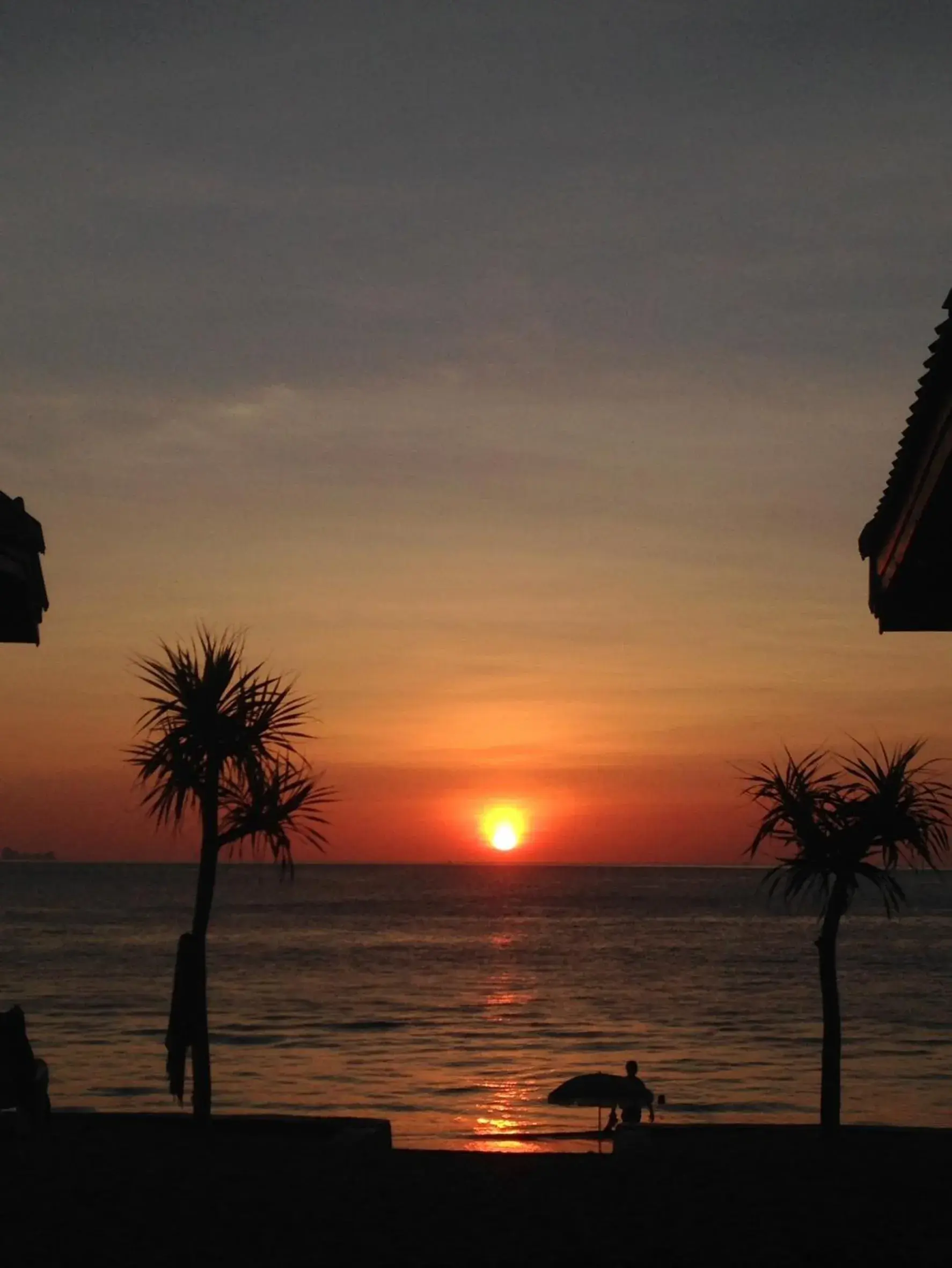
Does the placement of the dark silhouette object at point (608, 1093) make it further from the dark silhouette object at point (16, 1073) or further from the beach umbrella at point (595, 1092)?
the dark silhouette object at point (16, 1073)

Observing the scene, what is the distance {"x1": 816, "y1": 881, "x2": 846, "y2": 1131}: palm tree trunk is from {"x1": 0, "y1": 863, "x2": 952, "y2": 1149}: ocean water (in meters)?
10.1

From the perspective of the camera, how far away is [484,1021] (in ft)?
178

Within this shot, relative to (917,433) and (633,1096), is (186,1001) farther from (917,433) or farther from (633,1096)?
(633,1096)


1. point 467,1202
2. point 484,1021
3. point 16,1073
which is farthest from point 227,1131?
point 484,1021

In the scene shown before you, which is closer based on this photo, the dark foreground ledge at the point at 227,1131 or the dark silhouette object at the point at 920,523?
the dark silhouette object at the point at 920,523

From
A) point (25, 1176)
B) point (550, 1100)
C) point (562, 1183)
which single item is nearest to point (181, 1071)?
point (25, 1176)

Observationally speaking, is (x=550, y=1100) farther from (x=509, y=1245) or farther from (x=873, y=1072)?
(x=509, y=1245)

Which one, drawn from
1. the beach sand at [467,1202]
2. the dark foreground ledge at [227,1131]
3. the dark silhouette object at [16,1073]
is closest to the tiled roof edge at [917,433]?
the beach sand at [467,1202]

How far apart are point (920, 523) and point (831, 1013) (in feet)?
33.6

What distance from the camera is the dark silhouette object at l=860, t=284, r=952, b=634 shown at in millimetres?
6371

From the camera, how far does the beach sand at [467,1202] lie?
7.99m

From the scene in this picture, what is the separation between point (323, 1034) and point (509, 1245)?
41.7m

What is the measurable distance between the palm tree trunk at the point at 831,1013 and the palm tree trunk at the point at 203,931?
5.96 metres

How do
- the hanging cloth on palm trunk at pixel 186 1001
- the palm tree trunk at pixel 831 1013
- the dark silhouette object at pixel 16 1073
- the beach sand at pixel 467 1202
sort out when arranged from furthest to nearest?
1. the palm tree trunk at pixel 831 1013
2. the hanging cloth on palm trunk at pixel 186 1001
3. the dark silhouette object at pixel 16 1073
4. the beach sand at pixel 467 1202
